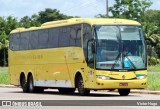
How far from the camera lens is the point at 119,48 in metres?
28.6

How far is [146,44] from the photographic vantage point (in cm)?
2956

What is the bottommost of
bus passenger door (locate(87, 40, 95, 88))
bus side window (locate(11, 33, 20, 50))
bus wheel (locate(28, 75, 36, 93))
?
bus wheel (locate(28, 75, 36, 93))

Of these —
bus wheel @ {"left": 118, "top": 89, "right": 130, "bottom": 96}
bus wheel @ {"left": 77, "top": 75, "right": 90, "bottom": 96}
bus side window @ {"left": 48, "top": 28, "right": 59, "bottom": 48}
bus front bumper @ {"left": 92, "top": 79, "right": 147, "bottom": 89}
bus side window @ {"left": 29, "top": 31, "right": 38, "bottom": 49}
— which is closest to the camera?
bus front bumper @ {"left": 92, "top": 79, "right": 147, "bottom": 89}

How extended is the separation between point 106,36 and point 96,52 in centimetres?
83

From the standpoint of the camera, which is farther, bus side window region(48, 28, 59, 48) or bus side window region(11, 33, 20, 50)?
bus side window region(11, 33, 20, 50)

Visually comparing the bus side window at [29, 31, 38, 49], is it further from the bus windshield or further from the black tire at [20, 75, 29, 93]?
the bus windshield

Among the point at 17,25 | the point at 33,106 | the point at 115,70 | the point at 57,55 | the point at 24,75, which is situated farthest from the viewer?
the point at 17,25

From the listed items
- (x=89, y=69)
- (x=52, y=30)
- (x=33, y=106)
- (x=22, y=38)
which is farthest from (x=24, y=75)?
(x=33, y=106)

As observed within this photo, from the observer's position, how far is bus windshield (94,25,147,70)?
28.4 m

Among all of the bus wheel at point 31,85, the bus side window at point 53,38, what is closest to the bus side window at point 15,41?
the bus wheel at point 31,85

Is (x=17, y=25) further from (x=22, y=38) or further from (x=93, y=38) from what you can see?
(x=93, y=38)

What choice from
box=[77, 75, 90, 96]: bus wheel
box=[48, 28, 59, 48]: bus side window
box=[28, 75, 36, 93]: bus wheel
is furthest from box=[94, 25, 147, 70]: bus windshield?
box=[28, 75, 36, 93]: bus wheel

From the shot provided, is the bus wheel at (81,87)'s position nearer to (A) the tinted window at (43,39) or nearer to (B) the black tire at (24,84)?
(A) the tinted window at (43,39)

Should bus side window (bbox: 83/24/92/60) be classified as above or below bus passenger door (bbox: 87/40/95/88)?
above
